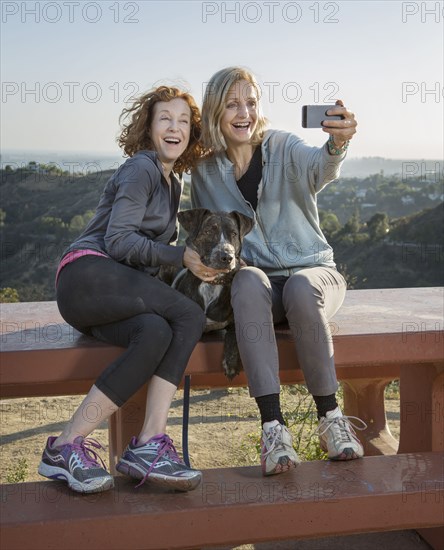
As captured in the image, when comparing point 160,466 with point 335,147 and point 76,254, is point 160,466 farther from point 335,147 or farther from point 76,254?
point 335,147

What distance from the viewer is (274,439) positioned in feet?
8.91

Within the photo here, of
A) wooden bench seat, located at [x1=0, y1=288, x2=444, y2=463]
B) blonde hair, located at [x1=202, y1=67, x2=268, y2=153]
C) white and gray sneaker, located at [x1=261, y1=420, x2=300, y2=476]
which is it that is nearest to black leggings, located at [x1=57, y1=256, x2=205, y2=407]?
wooden bench seat, located at [x1=0, y1=288, x2=444, y2=463]

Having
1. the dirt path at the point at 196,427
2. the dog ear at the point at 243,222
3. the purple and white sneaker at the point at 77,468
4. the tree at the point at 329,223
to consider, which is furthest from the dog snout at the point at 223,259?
the tree at the point at 329,223

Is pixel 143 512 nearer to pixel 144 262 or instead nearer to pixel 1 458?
pixel 144 262

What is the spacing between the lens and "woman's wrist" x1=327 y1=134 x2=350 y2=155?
9.92ft

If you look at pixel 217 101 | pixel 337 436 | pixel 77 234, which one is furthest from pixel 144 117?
pixel 77 234

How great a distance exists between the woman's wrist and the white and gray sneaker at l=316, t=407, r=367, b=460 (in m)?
1.02

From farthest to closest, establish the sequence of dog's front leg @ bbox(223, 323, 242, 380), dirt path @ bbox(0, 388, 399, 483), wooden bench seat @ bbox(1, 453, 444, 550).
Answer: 1. dirt path @ bbox(0, 388, 399, 483)
2. dog's front leg @ bbox(223, 323, 242, 380)
3. wooden bench seat @ bbox(1, 453, 444, 550)

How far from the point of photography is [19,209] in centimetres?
1341

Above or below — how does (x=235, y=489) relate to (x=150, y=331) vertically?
below

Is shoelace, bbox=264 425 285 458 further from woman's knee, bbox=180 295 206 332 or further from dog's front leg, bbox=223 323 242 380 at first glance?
woman's knee, bbox=180 295 206 332

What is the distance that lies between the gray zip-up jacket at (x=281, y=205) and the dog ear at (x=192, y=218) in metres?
0.31

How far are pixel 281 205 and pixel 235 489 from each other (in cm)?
123

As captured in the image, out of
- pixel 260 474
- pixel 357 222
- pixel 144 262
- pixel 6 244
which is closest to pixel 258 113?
pixel 144 262
